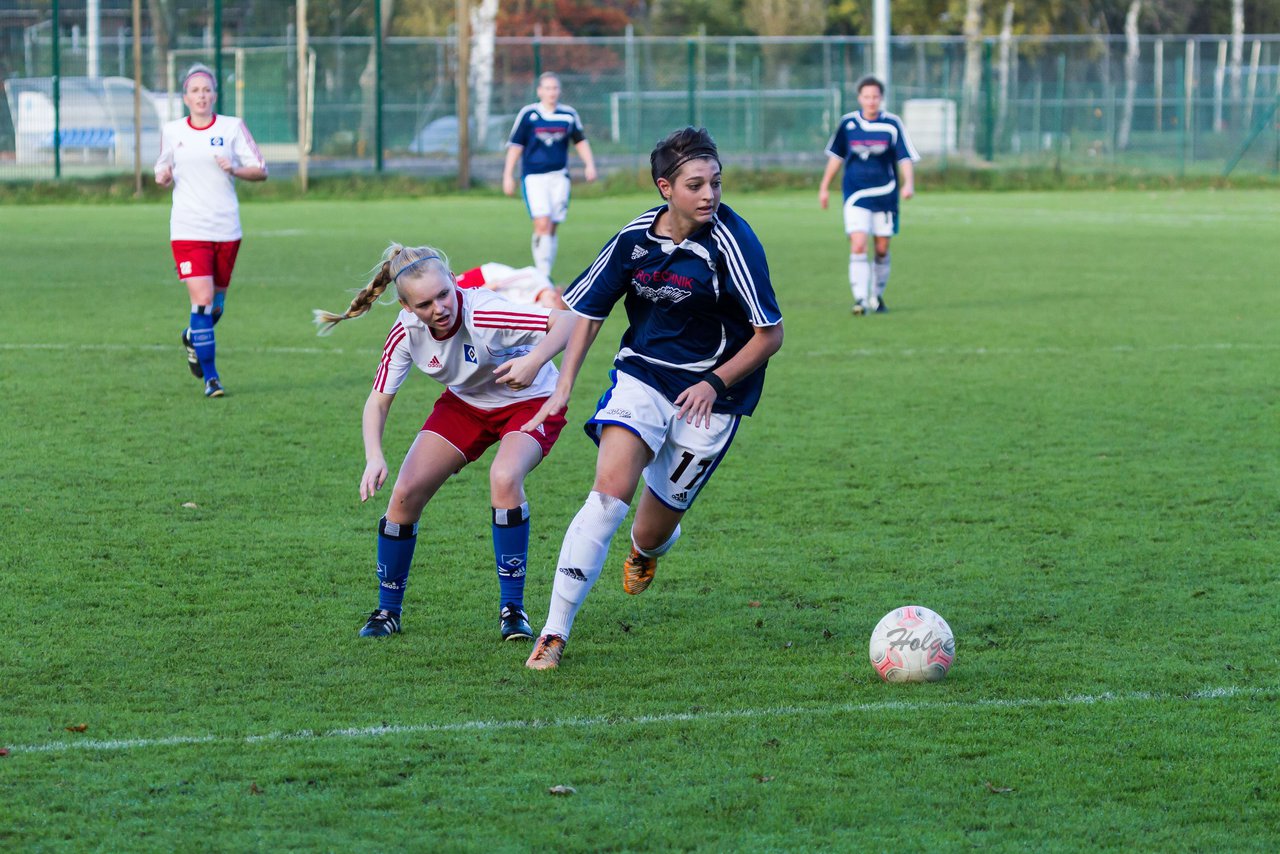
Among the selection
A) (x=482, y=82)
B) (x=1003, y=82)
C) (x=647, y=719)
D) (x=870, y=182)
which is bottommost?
(x=647, y=719)

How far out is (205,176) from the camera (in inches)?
425

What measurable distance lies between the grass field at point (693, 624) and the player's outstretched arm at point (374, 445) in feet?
1.89

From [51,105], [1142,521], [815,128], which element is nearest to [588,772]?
[1142,521]

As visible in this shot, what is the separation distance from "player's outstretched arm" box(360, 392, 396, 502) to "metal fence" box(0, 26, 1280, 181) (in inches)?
1037

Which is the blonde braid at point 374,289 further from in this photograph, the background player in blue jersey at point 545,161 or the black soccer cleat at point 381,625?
the background player in blue jersey at point 545,161

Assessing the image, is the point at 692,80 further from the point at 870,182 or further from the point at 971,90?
the point at 870,182

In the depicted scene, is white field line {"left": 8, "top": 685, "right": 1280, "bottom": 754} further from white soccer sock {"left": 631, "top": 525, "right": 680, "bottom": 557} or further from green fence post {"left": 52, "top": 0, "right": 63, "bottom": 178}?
green fence post {"left": 52, "top": 0, "right": 63, "bottom": 178}

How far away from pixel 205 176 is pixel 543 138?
7041 mm

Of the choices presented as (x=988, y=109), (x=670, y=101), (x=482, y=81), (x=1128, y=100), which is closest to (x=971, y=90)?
(x=988, y=109)

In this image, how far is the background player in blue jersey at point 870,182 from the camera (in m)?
15.3

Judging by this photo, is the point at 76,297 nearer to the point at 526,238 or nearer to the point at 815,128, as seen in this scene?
the point at 526,238

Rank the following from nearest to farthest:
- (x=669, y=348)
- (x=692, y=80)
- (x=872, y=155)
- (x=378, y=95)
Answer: (x=669, y=348) < (x=872, y=155) < (x=378, y=95) < (x=692, y=80)

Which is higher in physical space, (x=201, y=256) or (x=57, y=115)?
(x=57, y=115)

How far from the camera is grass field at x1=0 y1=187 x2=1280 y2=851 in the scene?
4.13 meters
